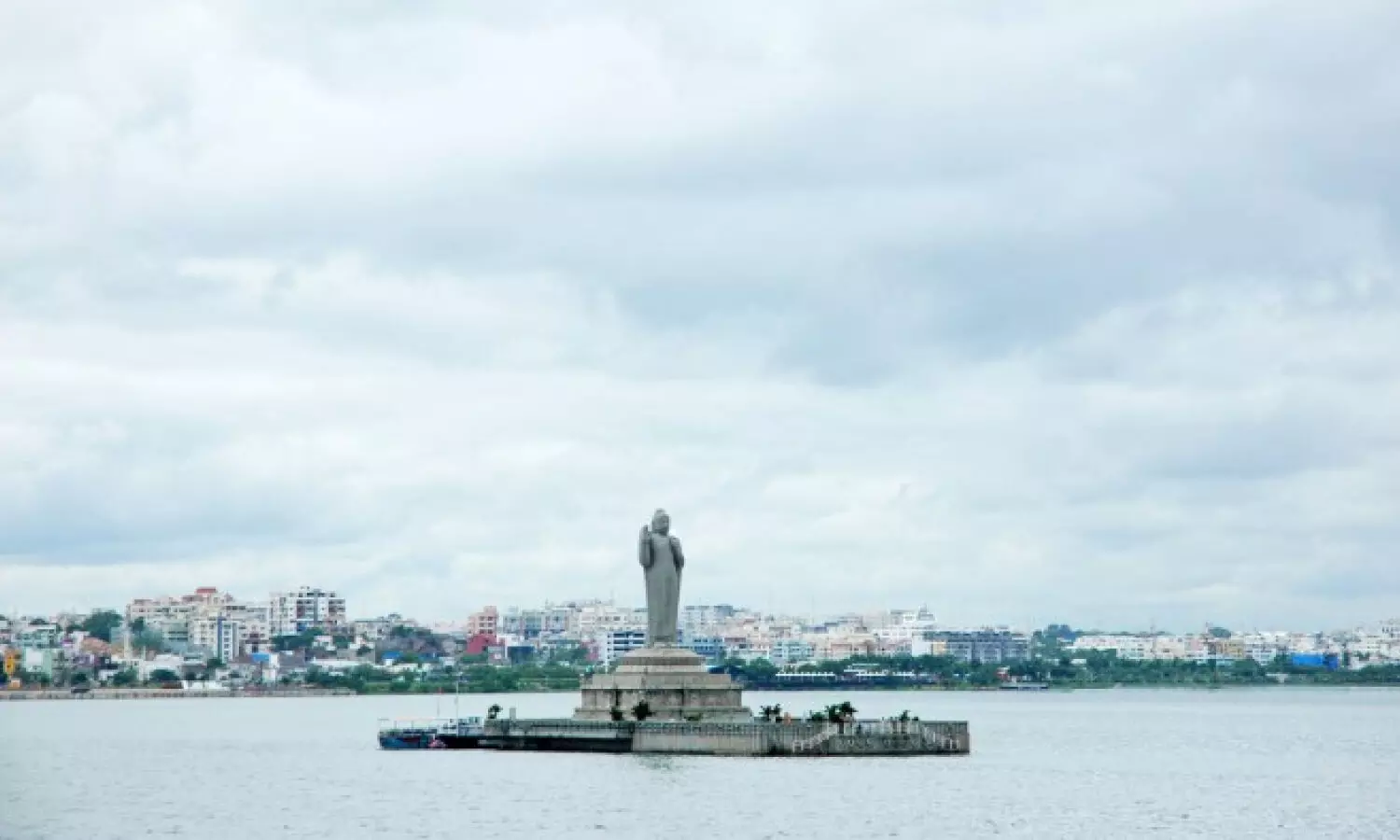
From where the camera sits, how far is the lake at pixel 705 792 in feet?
197

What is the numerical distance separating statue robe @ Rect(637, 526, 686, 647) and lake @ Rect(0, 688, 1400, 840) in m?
5.32

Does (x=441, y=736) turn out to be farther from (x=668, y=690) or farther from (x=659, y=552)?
(x=668, y=690)

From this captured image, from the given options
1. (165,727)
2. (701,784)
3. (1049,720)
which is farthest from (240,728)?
(701,784)

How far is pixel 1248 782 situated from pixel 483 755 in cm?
2705

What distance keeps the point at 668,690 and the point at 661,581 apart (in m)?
4.11

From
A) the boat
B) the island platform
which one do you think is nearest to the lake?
the island platform

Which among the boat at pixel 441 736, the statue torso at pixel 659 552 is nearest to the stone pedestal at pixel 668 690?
the statue torso at pixel 659 552

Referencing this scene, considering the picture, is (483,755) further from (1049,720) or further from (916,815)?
(1049,720)

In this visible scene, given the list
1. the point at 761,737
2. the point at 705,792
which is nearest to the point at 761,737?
the point at 761,737

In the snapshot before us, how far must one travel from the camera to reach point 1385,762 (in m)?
96.1

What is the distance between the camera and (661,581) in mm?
81688

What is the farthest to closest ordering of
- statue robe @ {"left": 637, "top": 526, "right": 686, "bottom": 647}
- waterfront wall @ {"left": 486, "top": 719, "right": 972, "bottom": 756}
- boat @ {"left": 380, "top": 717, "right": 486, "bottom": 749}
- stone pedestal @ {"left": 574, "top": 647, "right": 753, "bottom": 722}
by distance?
1. boat @ {"left": 380, "top": 717, "right": 486, "bottom": 749}
2. statue robe @ {"left": 637, "top": 526, "right": 686, "bottom": 647}
3. stone pedestal @ {"left": 574, "top": 647, "right": 753, "bottom": 722}
4. waterfront wall @ {"left": 486, "top": 719, "right": 972, "bottom": 756}

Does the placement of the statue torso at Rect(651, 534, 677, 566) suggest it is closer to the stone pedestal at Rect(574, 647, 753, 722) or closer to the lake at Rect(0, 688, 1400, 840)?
the stone pedestal at Rect(574, 647, 753, 722)

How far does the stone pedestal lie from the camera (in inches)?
3125
